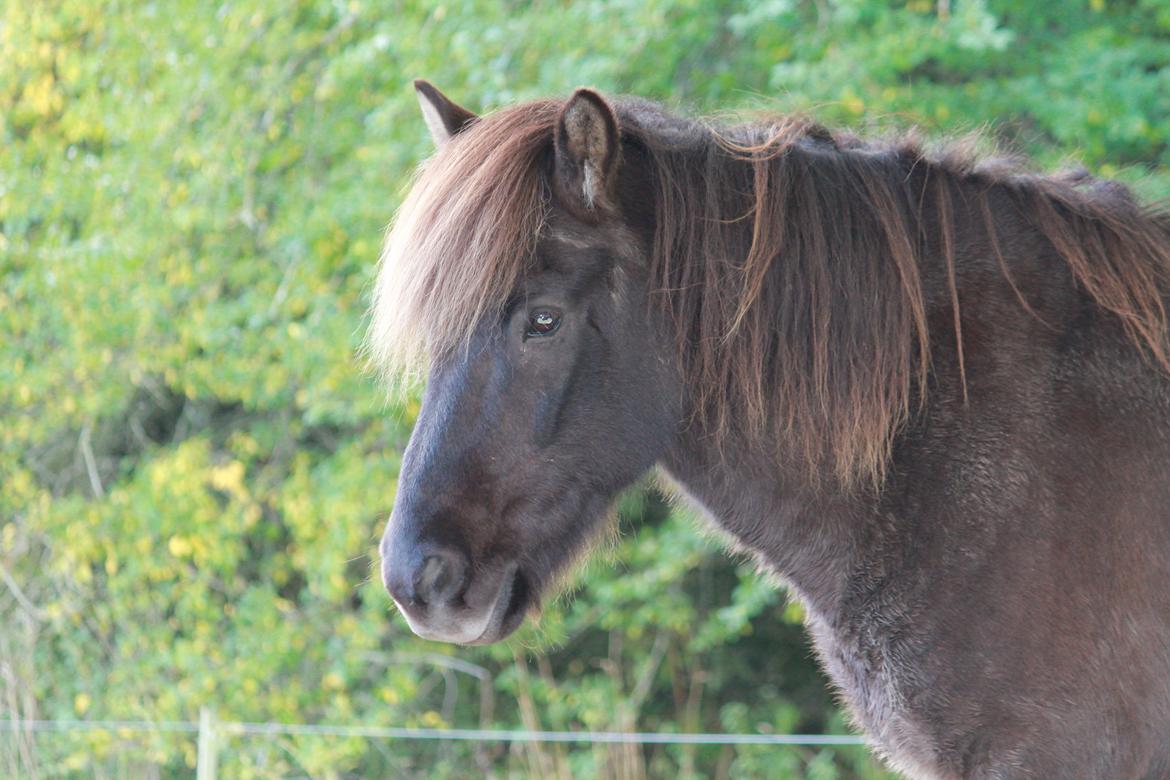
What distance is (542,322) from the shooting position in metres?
2.23

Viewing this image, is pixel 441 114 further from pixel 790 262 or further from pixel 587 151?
pixel 790 262

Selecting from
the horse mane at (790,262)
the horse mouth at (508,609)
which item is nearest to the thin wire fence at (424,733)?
the horse mouth at (508,609)

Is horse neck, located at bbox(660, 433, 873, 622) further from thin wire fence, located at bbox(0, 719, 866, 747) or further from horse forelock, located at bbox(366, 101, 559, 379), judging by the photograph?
thin wire fence, located at bbox(0, 719, 866, 747)

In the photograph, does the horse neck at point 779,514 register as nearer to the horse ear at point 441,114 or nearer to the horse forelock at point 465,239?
the horse forelock at point 465,239

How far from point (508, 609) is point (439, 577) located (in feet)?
0.66

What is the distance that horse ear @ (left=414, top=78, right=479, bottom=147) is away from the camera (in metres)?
2.63

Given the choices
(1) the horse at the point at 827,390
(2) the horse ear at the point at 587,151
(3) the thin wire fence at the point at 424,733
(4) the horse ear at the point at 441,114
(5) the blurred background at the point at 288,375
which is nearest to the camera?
(1) the horse at the point at 827,390

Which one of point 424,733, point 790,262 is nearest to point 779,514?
point 790,262

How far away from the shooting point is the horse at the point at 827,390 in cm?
204

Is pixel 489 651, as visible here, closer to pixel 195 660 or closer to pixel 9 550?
pixel 195 660

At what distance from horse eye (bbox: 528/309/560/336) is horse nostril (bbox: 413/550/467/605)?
46cm

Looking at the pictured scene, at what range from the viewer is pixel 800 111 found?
2.62 meters

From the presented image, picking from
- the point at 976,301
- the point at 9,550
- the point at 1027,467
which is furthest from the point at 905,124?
the point at 9,550

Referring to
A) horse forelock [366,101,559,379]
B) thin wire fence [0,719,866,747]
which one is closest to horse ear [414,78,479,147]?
horse forelock [366,101,559,379]
